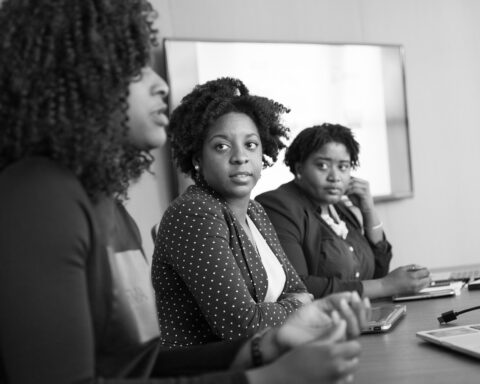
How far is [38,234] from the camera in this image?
0.84 metres

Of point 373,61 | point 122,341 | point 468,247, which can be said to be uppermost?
point 373,61

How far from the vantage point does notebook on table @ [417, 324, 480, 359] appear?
1.21m

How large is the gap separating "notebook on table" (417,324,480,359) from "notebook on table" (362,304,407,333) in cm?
14

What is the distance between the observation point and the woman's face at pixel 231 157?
1.99 meters

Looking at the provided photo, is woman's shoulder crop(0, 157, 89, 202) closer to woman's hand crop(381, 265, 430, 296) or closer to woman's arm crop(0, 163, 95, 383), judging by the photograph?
woman's arm crop(0, 163, 95, 383)

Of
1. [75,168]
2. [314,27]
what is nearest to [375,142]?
[314,27]

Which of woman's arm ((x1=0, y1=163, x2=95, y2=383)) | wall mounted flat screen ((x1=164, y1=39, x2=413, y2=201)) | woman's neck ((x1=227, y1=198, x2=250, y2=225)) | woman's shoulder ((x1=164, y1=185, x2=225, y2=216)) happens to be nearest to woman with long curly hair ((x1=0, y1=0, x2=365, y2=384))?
woman's arm ((x1=0, y1=163, x2=95, y2=383))

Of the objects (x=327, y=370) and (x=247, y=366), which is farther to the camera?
(x=247, y=366)

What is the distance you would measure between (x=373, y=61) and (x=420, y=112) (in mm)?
473

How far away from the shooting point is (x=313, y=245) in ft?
8.66

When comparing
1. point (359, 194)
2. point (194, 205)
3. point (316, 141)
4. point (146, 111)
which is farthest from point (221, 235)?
point (359, 194)

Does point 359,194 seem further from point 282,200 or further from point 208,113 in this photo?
point 208,113

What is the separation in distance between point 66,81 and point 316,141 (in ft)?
6.68

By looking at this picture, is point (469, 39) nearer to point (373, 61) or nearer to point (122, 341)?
point (373, 61)
